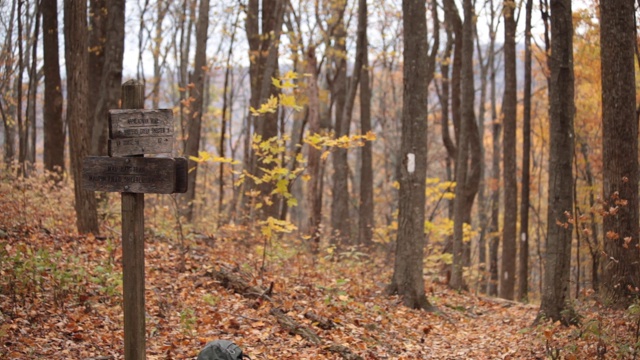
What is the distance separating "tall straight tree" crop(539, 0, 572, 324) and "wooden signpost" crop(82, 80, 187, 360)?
6.49m

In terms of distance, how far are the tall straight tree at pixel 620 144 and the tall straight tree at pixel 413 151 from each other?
3079mm

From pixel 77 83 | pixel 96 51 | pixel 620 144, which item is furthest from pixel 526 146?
pixel 77 83

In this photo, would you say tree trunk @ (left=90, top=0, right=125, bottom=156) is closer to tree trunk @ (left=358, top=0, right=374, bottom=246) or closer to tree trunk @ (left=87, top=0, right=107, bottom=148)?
tree trunk @ (left=87, top=0, right=107, bottom=148)

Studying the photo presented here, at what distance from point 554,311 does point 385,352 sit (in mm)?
3273

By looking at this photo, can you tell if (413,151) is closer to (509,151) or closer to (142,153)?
(142,153)

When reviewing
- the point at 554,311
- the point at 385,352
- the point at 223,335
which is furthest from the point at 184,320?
the point at 554,311

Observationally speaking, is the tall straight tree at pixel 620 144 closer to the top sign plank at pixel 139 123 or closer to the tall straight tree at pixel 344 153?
the top sign plank at pixel 139 123

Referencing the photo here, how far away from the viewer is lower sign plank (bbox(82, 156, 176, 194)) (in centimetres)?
543

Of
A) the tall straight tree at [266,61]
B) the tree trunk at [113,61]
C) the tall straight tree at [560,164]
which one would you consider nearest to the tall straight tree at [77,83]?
the tree trunk at [113,61]

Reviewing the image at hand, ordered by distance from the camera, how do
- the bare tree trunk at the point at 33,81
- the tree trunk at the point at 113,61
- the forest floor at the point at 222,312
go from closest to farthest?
the forest floor at the point at 222,312 < the tree trunk at the point at 113,61 < the bare tree trunk at the point at 33,81

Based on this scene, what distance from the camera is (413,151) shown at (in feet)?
36.8

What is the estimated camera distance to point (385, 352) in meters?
8.43

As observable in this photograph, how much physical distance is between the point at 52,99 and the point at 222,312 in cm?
973

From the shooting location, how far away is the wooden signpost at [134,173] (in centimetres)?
545
